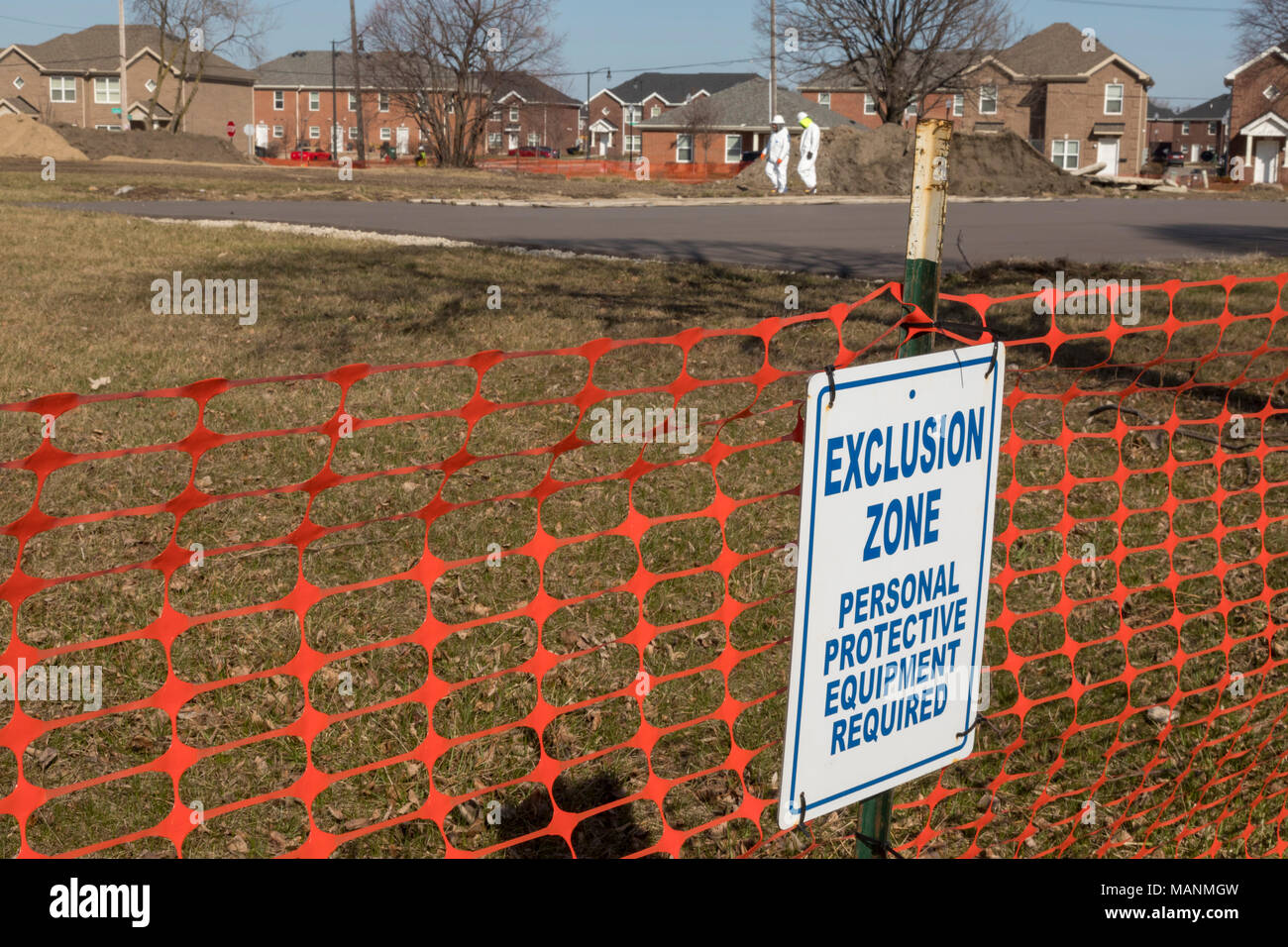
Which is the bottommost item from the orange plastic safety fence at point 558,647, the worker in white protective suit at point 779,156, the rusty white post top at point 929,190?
the orange plastic safety fence at point 558,647

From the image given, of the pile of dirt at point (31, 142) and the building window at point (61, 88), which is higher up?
the building window at point (61, 88)

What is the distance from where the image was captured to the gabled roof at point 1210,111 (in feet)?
378

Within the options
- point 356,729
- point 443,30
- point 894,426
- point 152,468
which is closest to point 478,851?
point 356,729

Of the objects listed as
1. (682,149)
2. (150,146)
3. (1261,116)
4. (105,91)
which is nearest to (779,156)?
(150,146)

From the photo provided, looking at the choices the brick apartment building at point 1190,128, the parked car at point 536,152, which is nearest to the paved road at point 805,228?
the parked car at point 536,152

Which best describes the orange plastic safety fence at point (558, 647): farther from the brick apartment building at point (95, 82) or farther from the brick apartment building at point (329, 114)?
the brick apartment building at point (329, 114)

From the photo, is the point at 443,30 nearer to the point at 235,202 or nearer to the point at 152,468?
the point at 235,202

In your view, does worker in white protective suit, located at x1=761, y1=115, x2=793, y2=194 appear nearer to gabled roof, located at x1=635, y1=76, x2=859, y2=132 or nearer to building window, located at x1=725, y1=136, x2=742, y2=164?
gabled roof, located at x1=635, y1=76, x2=859, y2=132

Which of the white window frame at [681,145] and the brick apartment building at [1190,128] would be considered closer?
the white window frame at [681,145]

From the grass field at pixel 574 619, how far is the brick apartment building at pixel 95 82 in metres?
84.3

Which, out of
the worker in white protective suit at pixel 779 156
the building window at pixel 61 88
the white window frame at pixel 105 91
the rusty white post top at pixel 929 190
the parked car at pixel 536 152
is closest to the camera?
the rusty white post top at pixel 929 190

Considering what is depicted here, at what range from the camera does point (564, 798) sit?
3.78 m

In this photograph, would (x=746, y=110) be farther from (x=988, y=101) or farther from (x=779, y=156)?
(x=779, y=156)

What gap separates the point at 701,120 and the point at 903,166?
3605 centimetres
